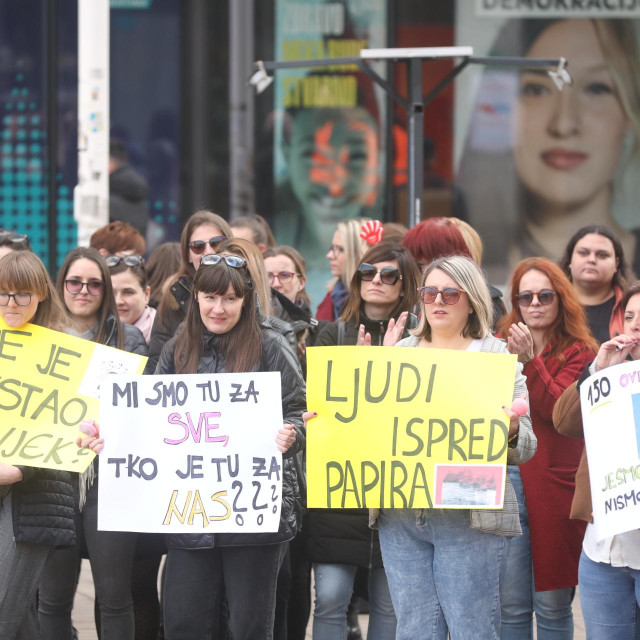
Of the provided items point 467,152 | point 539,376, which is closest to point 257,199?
point 467,152

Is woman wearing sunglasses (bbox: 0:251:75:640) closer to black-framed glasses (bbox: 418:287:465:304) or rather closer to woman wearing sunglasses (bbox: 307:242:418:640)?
woman wearing sunglasses (bbox: 307:242:418:640)

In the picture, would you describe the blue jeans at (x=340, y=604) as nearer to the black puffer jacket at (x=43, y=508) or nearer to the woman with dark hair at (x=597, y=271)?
the black puffer jacket at (x=43, y=508)

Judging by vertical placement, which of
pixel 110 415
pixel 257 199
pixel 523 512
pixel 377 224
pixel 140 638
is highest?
pixel 257 199

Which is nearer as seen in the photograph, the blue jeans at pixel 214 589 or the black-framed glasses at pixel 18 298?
the blue jeans at pixel 214 589

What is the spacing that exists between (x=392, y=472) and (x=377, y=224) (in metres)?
2.36

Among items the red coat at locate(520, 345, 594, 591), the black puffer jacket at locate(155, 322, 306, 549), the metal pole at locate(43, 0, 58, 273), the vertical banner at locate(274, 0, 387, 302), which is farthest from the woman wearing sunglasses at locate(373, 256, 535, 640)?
the metal pole at locate(43, 0, 58, 273)

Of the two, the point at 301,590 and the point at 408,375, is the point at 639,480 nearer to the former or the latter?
the point at 408,375

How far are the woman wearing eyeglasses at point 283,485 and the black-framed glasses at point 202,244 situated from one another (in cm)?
106

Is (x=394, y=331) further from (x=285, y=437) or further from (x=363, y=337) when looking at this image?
(x=285, y=437)

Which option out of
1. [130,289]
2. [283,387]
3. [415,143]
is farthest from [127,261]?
[415,143]

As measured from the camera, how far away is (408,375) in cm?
470

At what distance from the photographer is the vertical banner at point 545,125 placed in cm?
1154

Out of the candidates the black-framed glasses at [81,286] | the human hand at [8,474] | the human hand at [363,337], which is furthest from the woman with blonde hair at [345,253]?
the human hand at [8,474]

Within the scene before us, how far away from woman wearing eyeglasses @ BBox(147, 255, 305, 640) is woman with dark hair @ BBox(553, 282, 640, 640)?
1.11 metres
